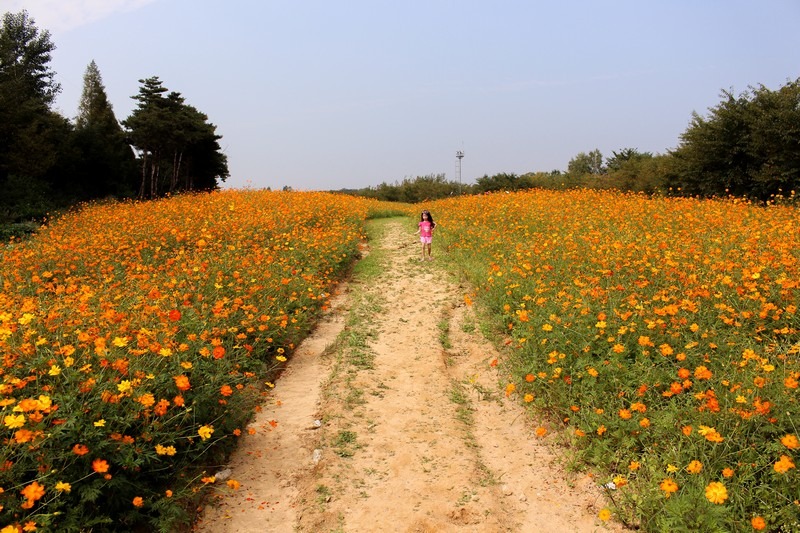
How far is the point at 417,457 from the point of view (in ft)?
12.1

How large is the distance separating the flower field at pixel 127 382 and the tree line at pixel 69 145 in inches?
525

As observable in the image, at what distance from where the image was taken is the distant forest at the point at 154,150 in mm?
14711

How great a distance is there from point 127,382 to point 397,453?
2.02 metres

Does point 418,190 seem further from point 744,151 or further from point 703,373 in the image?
point 703,373

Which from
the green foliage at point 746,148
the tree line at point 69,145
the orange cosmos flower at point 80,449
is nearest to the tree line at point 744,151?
the green foliage at point 746,148

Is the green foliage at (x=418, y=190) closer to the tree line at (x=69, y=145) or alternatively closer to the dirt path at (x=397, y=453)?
the tree line at (x=69, y=145)

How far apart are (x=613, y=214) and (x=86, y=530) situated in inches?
371

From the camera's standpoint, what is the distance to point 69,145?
21.9 metres

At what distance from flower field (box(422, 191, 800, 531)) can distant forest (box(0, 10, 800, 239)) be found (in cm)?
977

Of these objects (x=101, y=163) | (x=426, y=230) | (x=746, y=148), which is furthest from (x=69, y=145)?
(x=746, y=148)

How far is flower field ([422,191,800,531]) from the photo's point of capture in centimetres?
273

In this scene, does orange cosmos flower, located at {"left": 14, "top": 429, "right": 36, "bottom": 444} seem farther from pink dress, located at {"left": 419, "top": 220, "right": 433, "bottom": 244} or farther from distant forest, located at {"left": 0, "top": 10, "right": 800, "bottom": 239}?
distant forest, located at {"left": 0, "top": 10, "right": 800, "bottom": 239}

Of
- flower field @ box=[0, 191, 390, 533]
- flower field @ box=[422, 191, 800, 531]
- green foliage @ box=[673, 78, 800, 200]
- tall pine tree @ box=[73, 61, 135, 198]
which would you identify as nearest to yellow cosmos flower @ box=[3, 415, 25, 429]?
flower field @ box=[0, 191, 390, 533]

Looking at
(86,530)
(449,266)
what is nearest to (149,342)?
(86,530)
